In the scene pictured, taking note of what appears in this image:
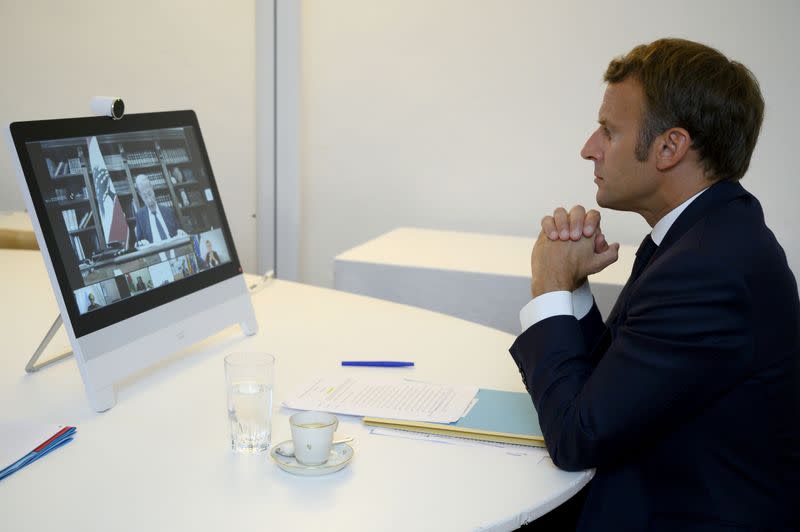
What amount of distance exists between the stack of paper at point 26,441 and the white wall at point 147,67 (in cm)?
201

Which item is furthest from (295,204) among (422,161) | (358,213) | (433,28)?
(433,28)

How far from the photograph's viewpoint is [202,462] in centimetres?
113

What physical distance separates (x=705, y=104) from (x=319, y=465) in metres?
0.82

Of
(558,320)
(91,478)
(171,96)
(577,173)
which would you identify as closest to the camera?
(91,478)

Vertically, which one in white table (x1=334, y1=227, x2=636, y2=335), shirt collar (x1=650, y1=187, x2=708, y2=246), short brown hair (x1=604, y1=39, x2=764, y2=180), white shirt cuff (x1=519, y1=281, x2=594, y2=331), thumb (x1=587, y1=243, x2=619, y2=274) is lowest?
white table (x1=334, y1=227, x2=636, y2=335)

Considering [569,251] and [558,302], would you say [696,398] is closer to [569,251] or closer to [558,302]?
[558,302]

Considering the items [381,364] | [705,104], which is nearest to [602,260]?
[705,104]

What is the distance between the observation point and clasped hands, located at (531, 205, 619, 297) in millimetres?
1421

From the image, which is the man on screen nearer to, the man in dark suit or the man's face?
the man in dark suit

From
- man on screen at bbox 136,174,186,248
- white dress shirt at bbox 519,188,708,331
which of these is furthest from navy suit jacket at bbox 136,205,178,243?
white dress shirt at bbox 519,188,708,331

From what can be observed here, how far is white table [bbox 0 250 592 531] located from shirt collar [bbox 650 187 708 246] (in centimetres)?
35

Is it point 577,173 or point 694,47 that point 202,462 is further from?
point 577,173

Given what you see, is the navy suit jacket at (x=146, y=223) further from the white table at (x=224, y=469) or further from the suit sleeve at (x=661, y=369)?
the suit sleeve at (x=661, y=369)

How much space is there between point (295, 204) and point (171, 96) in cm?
72
